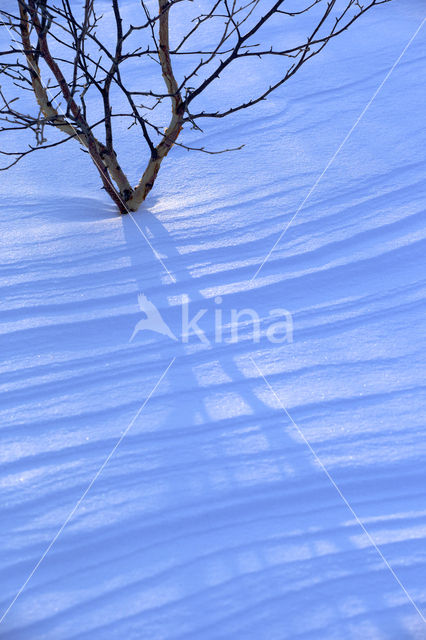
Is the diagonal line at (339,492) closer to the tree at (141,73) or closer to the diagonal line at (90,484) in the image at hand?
the diagonal line at (90,484)

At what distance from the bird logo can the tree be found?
23 centimetres

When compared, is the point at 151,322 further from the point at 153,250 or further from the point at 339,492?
the point at 339,492

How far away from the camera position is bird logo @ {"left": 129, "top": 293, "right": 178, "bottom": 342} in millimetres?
885

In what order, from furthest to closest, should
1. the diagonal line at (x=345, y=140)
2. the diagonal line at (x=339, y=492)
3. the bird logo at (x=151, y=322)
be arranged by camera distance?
the diagonal line at (x=345, y=140) → the bird logo at (x=151, y=322) → the diagonal line at (x=339, y=492)

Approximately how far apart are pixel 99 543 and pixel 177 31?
1.32 meters

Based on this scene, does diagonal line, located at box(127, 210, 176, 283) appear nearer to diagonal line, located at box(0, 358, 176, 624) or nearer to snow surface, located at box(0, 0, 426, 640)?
snow surface, located at box(0, 0, 426, 640)

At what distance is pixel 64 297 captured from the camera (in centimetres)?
94

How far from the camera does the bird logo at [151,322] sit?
88 cm

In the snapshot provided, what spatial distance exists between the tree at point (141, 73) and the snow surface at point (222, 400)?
11 cm

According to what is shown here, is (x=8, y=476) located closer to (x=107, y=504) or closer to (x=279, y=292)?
(x=107, y=504)

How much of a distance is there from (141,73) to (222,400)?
97 centimetres

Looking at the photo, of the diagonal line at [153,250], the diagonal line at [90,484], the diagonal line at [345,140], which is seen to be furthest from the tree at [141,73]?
the diagonal line at [90,484]

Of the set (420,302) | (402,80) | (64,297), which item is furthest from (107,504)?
(402,80)

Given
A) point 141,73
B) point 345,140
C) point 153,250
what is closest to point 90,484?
point 153,250
